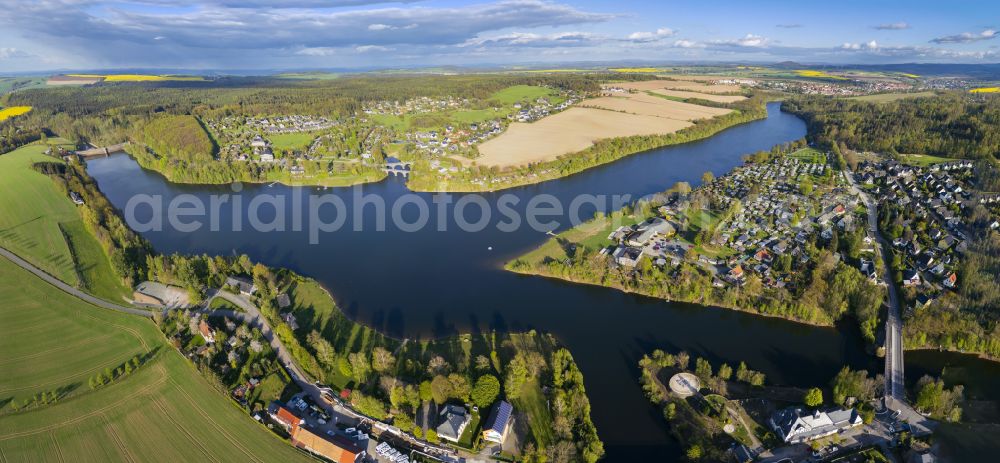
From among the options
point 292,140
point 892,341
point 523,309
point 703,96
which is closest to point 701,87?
point 703,96

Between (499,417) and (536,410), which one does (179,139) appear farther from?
(536,410)

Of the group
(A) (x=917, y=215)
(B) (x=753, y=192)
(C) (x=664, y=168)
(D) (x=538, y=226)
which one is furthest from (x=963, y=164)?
(D) (x=538, y=226)

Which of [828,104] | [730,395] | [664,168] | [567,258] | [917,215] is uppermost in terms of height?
[828,104]

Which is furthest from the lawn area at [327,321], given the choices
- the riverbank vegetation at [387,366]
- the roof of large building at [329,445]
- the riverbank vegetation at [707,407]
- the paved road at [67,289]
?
the riverbank vegetation at [707,407]

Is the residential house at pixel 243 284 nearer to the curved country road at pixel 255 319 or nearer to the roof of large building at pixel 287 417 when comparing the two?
the curved country road at pixel 255 319

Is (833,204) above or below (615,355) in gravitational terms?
above

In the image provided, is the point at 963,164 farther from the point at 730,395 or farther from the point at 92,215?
the point at 92,215

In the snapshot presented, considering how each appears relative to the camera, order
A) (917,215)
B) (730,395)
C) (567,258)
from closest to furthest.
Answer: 1. (730,395)
2. (567,258)
3. (917,215)
